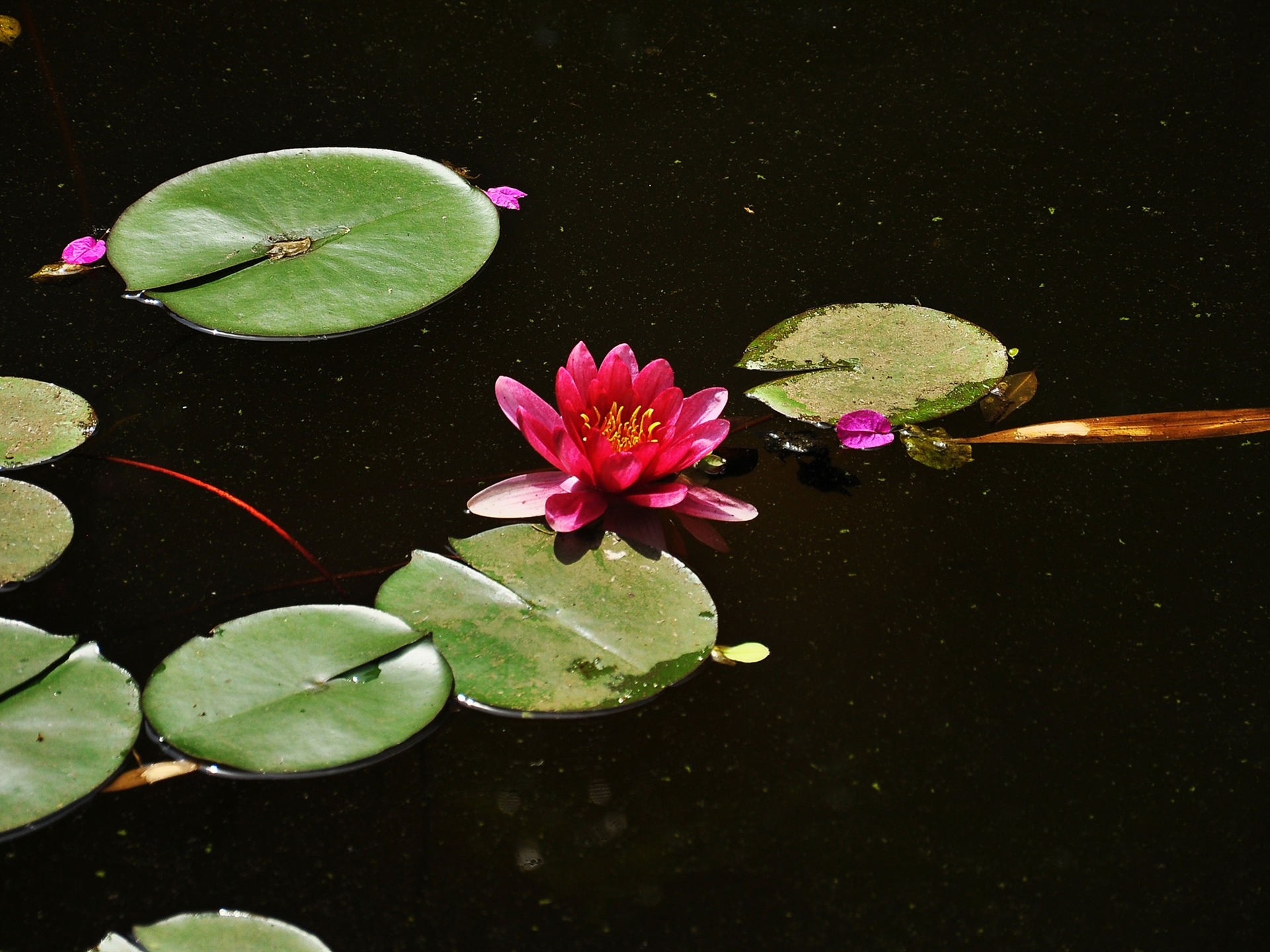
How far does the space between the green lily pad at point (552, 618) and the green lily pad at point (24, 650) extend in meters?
0.38

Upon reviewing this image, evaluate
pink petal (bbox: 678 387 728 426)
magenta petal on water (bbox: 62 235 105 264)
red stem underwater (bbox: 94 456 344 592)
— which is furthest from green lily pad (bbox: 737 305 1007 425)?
magenta petal on water (bbox: 62 235 105 264)

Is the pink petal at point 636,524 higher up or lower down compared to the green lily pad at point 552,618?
higher up

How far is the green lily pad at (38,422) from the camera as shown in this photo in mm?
1379

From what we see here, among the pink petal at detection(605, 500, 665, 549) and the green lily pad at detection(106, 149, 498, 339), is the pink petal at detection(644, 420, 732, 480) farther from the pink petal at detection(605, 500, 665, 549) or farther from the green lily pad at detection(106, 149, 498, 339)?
the green lily pad at detection(106, 149, 498, 339)

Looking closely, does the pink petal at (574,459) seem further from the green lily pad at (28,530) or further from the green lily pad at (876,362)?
the green lily pad at (28,530)

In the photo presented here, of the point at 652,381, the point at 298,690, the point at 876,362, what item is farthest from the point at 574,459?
the point at 876,362

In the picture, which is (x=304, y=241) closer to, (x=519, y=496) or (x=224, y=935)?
(x=519, y=496)

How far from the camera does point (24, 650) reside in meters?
1.14

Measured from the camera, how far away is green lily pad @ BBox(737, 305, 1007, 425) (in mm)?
1518

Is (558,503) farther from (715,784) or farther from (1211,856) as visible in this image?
(1211,856)

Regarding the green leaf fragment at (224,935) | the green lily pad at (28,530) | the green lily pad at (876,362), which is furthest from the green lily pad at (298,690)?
the green lily pad at (876,362)

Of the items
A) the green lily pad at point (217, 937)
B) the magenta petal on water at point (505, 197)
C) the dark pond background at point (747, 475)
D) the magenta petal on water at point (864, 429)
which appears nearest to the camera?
the green lily pad at point (217, 937)

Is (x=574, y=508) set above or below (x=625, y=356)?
below

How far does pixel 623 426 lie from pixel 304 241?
71 centimetres
